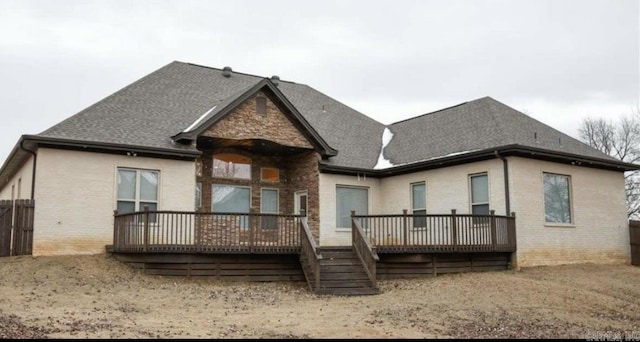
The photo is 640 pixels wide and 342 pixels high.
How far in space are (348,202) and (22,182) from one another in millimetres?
10541

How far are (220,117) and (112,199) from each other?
3973 mm

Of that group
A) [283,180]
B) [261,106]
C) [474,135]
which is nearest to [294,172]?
[283,180]

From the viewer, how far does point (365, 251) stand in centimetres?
1628

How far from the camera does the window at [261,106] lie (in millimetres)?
20000

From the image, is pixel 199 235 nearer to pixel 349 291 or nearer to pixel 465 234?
pixel 349 291

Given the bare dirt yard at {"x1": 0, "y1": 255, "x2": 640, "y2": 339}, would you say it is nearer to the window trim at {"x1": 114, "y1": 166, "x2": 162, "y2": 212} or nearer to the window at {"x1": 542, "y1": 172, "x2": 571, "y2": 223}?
the window trim at {"x1": 114, "y1": 166, "x2": 162, "y2": 212}

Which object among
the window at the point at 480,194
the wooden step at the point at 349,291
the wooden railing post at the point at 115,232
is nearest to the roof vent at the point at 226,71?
the wooden railing post at the point at 115,232

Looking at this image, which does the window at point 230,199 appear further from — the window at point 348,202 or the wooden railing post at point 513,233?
the wooden railing post at point 513,233

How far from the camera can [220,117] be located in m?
19.1

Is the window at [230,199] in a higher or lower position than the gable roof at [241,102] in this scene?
lower

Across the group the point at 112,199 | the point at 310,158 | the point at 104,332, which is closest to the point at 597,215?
the point at 310,158

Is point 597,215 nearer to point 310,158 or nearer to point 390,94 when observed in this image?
point 310,158

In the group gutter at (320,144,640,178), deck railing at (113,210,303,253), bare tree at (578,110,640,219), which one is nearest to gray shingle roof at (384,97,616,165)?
gutter at (320,144,640,178)

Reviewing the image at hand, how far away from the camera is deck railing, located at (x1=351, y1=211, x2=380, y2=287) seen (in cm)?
1567
